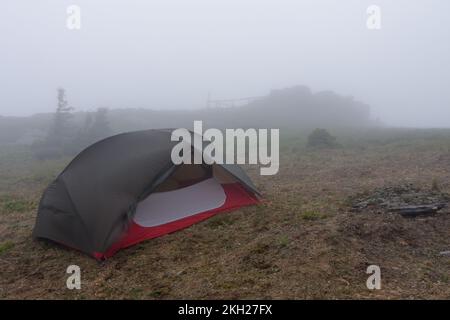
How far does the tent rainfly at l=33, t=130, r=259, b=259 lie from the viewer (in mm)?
6094

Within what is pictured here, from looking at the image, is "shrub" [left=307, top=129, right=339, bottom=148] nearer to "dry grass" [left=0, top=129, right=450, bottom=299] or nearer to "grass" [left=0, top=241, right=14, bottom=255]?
"dry grass" [left=0, top=129, right=450, bottom=299]

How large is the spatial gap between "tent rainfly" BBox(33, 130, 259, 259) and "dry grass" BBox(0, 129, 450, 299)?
28cm

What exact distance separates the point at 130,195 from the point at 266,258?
257 centimetres

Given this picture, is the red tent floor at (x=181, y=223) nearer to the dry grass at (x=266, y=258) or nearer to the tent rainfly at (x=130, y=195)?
the tent rainfly at (x=130, y=195)

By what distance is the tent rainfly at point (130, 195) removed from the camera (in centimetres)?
609

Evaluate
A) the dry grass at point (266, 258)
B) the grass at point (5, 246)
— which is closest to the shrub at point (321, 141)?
the dry grass at point (266, 258)

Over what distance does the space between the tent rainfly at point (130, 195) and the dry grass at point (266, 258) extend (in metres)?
0.28

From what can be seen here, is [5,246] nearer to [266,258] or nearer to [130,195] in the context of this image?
[130,195]

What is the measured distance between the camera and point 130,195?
6.38 meters

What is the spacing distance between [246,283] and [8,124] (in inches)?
1680

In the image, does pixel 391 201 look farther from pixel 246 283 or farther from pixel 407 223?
pixel 246 283

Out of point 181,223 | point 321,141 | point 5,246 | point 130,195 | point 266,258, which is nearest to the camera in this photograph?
point 266,258

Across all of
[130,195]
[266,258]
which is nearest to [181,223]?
[130,195]
